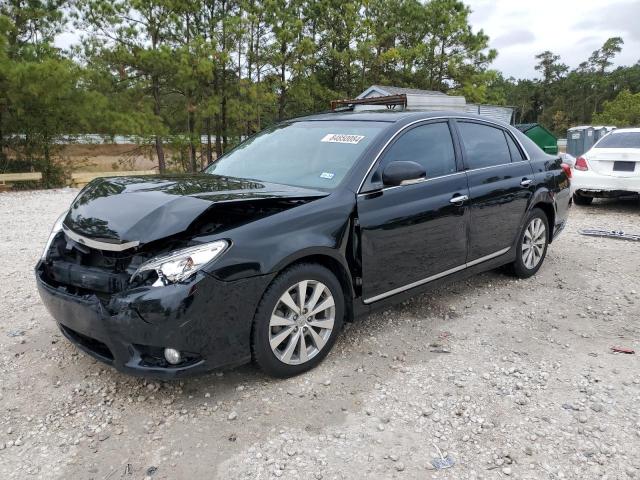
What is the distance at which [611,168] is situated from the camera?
870 cm

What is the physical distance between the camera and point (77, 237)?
9.56 ft

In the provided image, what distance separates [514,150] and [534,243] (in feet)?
3.20

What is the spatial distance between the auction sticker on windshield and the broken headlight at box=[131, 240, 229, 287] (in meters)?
1.46

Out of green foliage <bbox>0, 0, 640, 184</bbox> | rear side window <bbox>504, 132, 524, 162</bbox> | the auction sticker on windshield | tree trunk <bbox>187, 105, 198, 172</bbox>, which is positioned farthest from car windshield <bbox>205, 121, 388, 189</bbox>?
tree trunk <bbox>187, 105, 198, 172</bbox>

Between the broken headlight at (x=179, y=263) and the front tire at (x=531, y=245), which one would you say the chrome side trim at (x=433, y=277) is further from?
the broken headlight at (x=179, y=263)

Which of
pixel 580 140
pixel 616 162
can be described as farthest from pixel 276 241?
pixel 580 140

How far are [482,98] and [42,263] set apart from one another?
97.2 ft

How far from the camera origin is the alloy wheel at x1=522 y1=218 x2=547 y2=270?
197 inches

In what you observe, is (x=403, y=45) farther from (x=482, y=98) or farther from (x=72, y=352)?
(x=72, y=352)

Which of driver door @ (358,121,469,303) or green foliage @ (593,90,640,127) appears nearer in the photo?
driver door @ (358,121,469,303)

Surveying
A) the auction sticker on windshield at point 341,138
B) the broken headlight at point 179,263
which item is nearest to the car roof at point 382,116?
the auction sticker on windshield at point 341,138

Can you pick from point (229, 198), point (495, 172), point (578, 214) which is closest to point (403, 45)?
point (578, 214)

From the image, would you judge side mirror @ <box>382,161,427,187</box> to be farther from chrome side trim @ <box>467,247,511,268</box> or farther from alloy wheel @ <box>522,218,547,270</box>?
alloy wheel @ <box>522,218,547,270</box>

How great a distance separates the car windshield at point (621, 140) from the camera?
898cm
